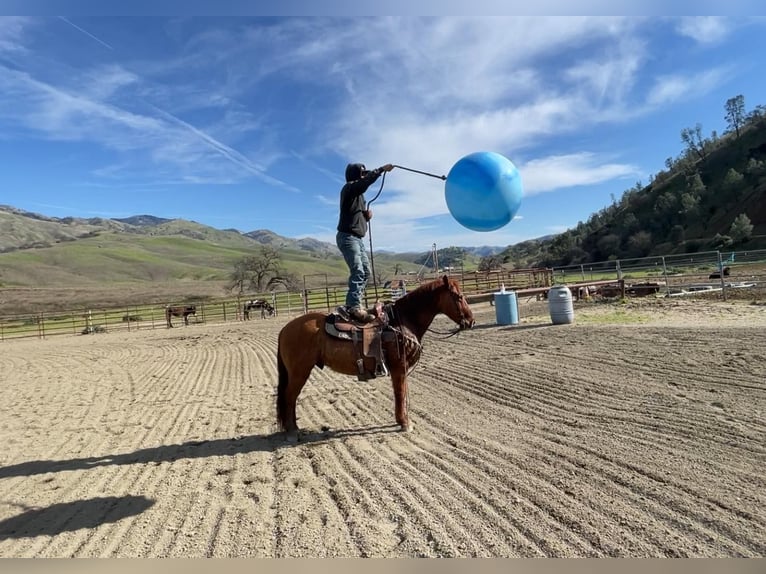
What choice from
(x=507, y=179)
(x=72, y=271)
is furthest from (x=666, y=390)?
(x=72, y=271)

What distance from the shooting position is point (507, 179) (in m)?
3.71

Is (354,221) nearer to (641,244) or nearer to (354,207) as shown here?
(354,207)

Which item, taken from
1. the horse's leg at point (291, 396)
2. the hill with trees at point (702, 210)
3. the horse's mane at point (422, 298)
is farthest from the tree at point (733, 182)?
the horse's leg at point (291, 396)

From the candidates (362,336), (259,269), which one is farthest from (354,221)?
(259,269)

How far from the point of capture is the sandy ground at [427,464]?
114 inches

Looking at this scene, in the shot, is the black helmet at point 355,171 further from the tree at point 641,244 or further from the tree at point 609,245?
the tree at point 609,245

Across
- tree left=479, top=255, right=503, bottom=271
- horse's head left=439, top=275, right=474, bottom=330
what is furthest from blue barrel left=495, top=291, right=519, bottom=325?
tree left=479, top=255, right=503, bottom=271

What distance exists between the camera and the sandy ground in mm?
2893

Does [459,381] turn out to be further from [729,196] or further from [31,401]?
[729,196]

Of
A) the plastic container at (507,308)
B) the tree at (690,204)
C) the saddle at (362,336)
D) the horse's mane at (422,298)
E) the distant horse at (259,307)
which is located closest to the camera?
the saddle at (362,336)

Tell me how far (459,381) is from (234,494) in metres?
4.58

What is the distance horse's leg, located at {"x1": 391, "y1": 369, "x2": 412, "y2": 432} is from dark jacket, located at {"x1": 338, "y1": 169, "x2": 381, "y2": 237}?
175 cm

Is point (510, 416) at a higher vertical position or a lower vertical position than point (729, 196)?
lower

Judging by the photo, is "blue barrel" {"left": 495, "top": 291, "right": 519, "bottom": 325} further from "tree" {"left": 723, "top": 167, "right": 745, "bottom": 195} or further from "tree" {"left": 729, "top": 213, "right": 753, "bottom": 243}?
"tree" {"left": 723, "top": 167, "right": 745, "bottom": 195}
